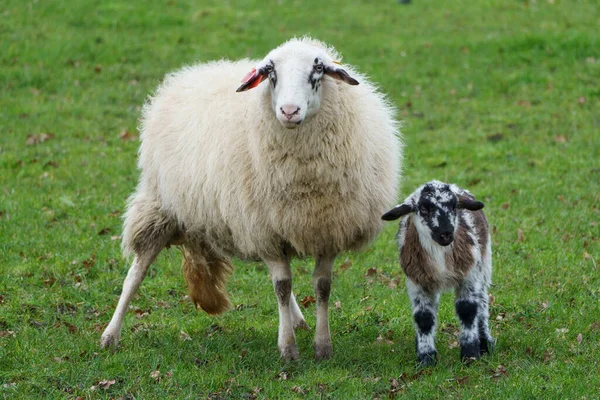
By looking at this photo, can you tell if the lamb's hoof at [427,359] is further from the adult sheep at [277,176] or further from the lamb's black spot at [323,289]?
the lamb's black spot at [323,289]

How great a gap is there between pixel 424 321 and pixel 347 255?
2.94 meters

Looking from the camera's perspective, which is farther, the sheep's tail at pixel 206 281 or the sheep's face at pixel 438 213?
the sheep's tail at pixel 206 281

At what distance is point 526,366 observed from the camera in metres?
6.36

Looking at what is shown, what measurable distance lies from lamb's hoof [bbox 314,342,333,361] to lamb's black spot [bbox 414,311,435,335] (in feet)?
2.66

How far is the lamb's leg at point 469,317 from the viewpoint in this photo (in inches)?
254

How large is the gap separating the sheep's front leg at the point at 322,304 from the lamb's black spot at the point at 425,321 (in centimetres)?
81

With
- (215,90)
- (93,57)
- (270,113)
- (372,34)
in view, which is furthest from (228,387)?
(372,34)

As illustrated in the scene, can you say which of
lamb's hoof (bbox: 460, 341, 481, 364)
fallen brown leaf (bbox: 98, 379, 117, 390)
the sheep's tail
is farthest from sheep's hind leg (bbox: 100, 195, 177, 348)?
lamb's hoof (bbox: 460, 341, 481, 364)

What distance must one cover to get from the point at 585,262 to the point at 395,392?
131 inches

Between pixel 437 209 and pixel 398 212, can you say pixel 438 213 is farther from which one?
pixel 398 212

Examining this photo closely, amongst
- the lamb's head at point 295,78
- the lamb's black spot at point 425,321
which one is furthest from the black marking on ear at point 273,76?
the lamb's black spot at point 425,321

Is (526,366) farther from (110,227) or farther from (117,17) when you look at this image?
→ (117,17)

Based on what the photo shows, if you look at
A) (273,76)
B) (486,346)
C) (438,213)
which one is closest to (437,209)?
(438,213)

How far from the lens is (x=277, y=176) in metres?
6.79
